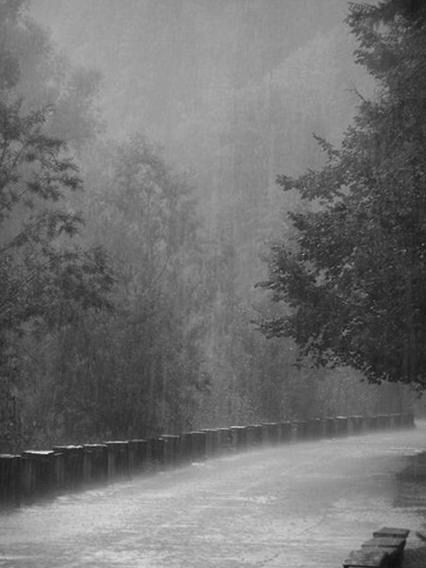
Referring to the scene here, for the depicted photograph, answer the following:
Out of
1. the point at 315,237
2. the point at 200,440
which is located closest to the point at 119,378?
the point at 200,440

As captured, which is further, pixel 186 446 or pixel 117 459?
pixel 186 446

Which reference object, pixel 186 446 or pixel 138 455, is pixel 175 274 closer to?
pixel 186 446

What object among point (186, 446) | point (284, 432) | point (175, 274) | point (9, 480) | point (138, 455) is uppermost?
point (175, 274)

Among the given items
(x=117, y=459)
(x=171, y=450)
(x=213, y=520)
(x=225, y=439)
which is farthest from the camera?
(x=225, y=439)

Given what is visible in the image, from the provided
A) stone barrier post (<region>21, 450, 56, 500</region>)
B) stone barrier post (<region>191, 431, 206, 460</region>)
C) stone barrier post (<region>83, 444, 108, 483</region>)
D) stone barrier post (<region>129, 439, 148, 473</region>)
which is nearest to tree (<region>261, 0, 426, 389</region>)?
stone barrier post (<region>191, 431, 206, 460</region>)

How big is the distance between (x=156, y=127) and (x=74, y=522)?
133m

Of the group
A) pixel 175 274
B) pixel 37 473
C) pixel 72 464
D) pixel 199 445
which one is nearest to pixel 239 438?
pixel 199 445

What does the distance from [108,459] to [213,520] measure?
917 cm

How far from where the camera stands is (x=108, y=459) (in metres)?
26.8

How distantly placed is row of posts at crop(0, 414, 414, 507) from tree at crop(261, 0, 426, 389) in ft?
14.6

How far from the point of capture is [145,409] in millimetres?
43375

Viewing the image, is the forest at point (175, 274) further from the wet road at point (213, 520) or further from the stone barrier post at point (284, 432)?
the wet road at point (213, 520)

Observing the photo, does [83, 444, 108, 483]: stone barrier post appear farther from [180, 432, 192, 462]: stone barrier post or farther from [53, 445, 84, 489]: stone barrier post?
[180, 432, 192, 462]: stone barrier post

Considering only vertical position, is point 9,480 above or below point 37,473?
below
